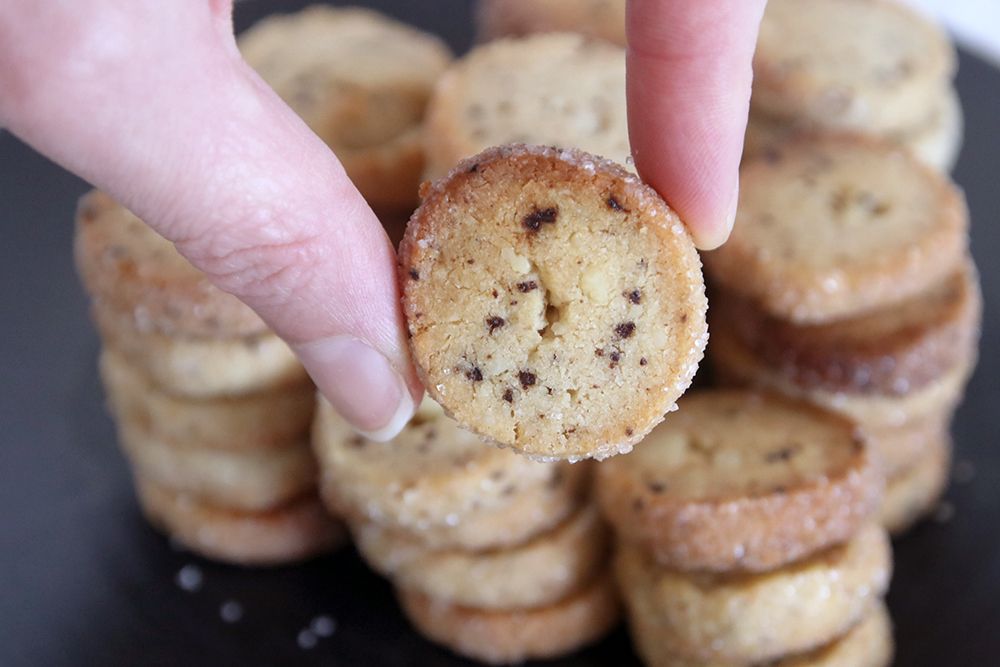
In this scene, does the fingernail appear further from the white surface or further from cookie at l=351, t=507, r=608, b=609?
the white surface

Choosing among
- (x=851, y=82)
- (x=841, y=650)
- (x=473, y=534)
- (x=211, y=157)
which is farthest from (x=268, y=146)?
(x=851, y=82)

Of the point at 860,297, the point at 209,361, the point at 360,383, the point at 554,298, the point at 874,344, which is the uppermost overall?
the point at 554,298

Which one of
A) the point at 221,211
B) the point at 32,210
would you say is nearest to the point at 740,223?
the point at 221,211

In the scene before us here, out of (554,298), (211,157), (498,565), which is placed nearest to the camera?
(211,157)

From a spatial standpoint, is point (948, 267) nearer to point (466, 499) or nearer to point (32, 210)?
point (466, 499)

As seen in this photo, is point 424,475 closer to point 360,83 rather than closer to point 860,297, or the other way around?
point 860,297

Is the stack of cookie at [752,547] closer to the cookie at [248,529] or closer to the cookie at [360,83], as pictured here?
the cookie at [248,529]

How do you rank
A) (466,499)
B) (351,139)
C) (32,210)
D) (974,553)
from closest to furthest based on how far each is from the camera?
1. (466,499)
2. (974,553)
3. (351,139)
4. (32,210)
